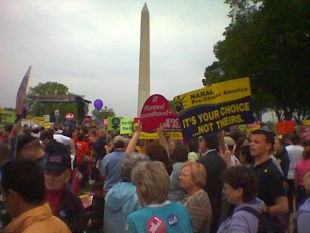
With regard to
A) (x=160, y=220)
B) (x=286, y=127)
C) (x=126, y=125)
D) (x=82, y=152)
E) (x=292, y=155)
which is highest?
(x=126, y=125)

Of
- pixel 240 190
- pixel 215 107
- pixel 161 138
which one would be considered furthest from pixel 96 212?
pixel 240 190

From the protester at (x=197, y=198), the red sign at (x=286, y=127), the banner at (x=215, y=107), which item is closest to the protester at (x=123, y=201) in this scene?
the protester at (x=197, y=198)

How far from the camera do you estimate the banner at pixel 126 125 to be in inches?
717

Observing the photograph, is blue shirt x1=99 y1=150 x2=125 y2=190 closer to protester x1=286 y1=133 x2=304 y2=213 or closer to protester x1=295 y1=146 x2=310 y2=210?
protester x1=295 y1=146 x2=310 y2=210

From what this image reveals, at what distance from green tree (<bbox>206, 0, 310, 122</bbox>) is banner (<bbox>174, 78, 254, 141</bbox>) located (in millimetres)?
28687

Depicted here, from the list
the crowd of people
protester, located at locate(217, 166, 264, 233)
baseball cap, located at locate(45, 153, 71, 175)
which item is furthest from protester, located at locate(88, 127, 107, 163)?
protester, located at locate(217, 166, 264, 233)

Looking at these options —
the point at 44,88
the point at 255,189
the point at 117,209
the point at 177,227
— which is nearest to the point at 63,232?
the point at 177,227

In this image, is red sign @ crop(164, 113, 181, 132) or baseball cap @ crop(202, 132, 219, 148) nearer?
baseball cap @ crop(202, 132, 219, 148)

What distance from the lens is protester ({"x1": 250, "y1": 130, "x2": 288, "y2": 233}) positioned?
14.6 ft

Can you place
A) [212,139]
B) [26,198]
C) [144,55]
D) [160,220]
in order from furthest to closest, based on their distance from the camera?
[144,55] < [212,139] < [160,220] < [26,198]

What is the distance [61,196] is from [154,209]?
0.90m

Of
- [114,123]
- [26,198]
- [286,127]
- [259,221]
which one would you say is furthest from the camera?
[114,123]

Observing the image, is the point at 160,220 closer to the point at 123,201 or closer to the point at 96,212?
the point at 123,201

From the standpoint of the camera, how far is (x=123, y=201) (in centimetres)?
471
